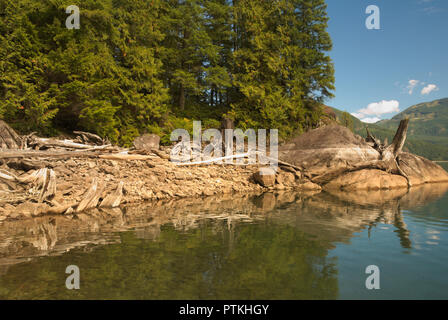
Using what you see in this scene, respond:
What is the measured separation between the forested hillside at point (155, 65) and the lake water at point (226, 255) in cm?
969

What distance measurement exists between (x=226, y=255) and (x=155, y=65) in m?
18.6

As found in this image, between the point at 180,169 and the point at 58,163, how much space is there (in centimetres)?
535

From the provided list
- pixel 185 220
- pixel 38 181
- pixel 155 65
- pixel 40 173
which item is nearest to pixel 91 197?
pixel 38 181

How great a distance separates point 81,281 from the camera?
12.3ft

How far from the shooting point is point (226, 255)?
4816 mm

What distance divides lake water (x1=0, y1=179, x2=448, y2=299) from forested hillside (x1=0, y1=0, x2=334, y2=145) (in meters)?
9.69

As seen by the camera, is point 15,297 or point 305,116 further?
point 305,116

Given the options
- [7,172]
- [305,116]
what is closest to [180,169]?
[7,172]

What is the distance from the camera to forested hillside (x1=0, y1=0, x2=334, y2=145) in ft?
44.8

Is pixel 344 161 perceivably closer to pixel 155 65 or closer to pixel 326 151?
pixel 326 151

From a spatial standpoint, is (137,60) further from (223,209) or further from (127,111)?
(223,209)

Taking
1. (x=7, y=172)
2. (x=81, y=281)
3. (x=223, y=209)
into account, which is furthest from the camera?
(x=223, y=209)

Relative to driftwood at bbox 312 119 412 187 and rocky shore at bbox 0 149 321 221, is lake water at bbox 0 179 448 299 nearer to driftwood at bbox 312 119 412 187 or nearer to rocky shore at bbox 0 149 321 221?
rocky shore at bbox 0 149 321 221

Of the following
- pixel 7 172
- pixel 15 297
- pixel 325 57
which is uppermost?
pixel 325 57
